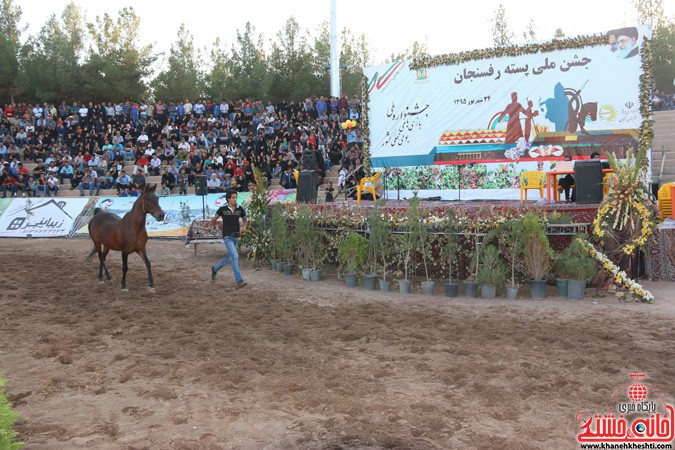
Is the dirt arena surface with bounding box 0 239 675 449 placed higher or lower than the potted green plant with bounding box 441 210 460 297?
lower

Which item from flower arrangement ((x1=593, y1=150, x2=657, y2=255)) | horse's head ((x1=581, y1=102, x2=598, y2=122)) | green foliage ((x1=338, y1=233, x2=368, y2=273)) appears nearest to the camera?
flower arrangement ((x1=593, y1=150, x2=657, y2=255))

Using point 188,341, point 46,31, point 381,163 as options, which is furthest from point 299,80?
point 188,341

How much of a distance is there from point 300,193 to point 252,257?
2.09 meters

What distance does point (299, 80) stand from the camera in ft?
144

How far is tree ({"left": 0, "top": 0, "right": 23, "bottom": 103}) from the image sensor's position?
42875mm

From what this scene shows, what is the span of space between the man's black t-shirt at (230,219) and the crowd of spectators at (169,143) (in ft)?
37.2

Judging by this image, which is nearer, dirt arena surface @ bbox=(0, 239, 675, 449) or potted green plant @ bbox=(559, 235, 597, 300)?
dirt arena surface @ bbox=(0, 239, 675, 449)

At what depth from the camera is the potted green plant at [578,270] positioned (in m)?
9.71

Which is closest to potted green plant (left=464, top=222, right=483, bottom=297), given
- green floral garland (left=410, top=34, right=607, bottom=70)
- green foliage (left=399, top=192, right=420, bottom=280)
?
green foliage (left=399, top=192, right=420, bottom=280)

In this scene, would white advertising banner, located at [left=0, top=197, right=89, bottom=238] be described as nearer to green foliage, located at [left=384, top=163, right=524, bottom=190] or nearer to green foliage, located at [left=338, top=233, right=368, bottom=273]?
green foliage, located at [left=384, top=163, right=524, bottom=190]

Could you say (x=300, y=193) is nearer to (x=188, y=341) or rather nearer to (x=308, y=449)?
(x=188, y=341)
